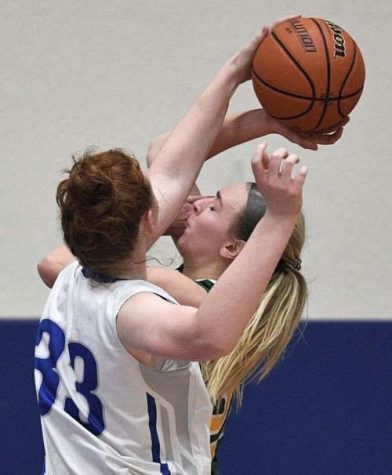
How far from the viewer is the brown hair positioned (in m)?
1.46

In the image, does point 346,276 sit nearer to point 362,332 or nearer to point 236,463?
point 362,332

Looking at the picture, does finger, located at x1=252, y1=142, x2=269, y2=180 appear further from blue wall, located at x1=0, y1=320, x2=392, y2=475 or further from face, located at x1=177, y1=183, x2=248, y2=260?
blue wall, located at x1=0, y1=320, x2=392, y2=475

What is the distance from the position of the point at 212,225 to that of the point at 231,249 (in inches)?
2.2

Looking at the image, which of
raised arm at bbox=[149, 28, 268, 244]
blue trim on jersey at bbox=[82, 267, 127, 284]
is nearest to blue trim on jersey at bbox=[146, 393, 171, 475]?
blue trim on jersey at bbox=[82, 267, 127, 284]

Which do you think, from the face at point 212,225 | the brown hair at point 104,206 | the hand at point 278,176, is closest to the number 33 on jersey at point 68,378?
the brown hair at point 104,206

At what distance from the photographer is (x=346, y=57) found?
191cm

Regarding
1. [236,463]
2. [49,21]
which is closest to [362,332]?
[236,463]

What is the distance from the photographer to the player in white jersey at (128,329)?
4.50 ft

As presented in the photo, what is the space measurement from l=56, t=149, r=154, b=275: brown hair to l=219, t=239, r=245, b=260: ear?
2.08 ft

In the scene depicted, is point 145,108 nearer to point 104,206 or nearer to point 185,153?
point 185,153

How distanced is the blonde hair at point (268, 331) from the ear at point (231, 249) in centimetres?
8

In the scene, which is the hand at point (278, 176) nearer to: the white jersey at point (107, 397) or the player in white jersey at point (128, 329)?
the player in white jersey at point (128, 329)

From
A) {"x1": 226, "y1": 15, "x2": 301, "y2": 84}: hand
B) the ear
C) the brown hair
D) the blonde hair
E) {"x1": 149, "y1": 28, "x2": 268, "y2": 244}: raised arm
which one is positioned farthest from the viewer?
the ear

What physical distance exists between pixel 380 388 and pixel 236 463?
0.42 meters
